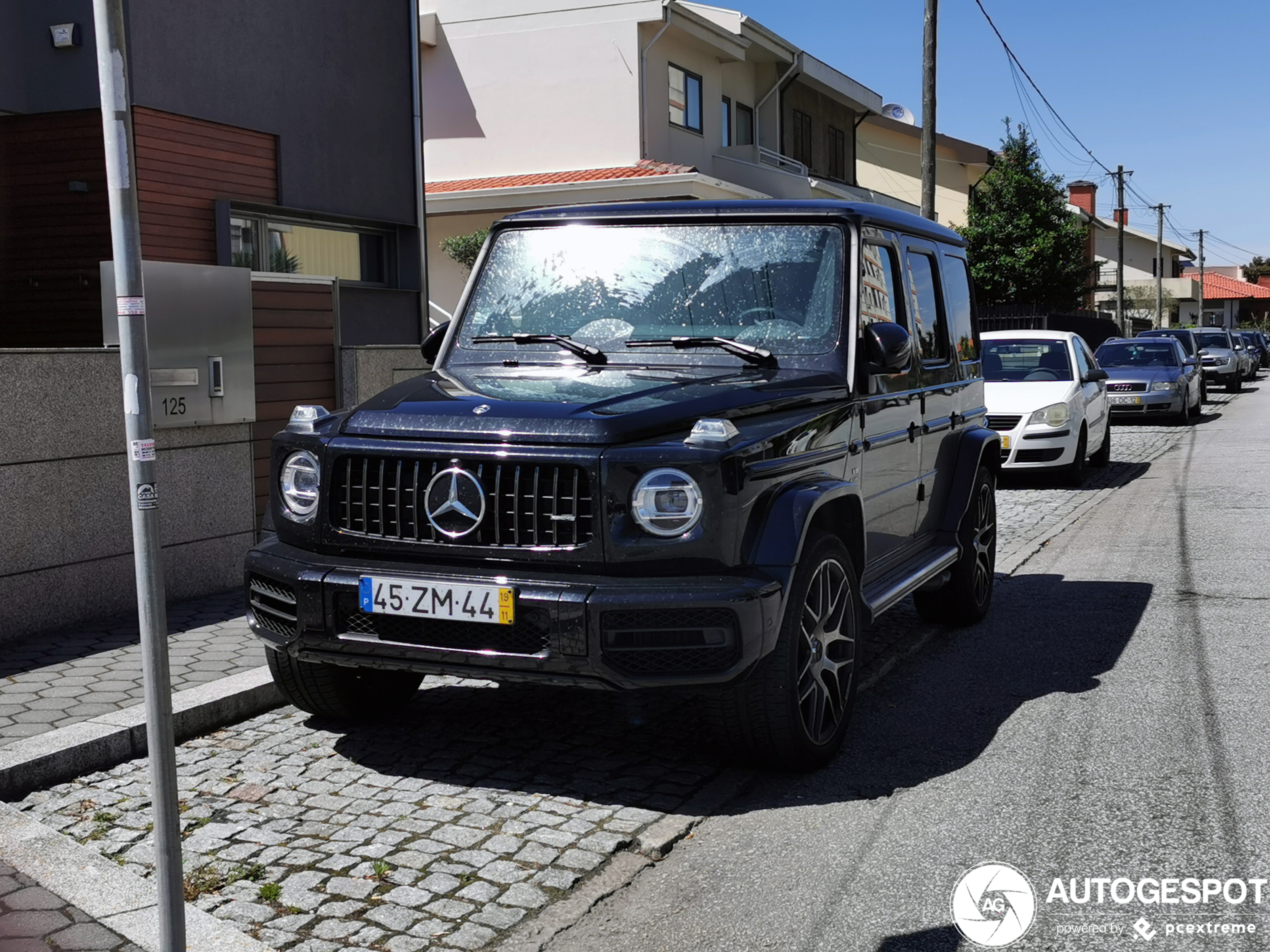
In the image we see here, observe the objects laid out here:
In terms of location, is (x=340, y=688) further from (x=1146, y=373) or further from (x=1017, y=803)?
(x=1146, y=373)

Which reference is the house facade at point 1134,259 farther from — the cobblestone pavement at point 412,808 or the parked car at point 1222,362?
the cobblestone pavement at point 412,808

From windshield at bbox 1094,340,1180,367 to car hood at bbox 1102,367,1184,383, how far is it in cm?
18

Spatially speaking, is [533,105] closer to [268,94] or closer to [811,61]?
[811,61]

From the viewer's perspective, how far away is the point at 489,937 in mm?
3549

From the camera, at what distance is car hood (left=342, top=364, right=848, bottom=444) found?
4.40 meters

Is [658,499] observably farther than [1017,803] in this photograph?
No

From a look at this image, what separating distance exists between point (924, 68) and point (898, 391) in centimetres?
1513

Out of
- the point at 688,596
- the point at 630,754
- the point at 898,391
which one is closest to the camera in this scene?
the point at 688,596

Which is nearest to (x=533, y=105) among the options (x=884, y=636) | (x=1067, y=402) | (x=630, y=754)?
→ (x=1067, y=402)

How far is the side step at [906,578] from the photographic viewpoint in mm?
5434

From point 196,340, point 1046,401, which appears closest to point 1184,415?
point 1046,401

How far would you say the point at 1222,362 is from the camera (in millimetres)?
34469

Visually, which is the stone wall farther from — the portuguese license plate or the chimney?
the chimney

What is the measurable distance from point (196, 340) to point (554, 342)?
293 centimetres
